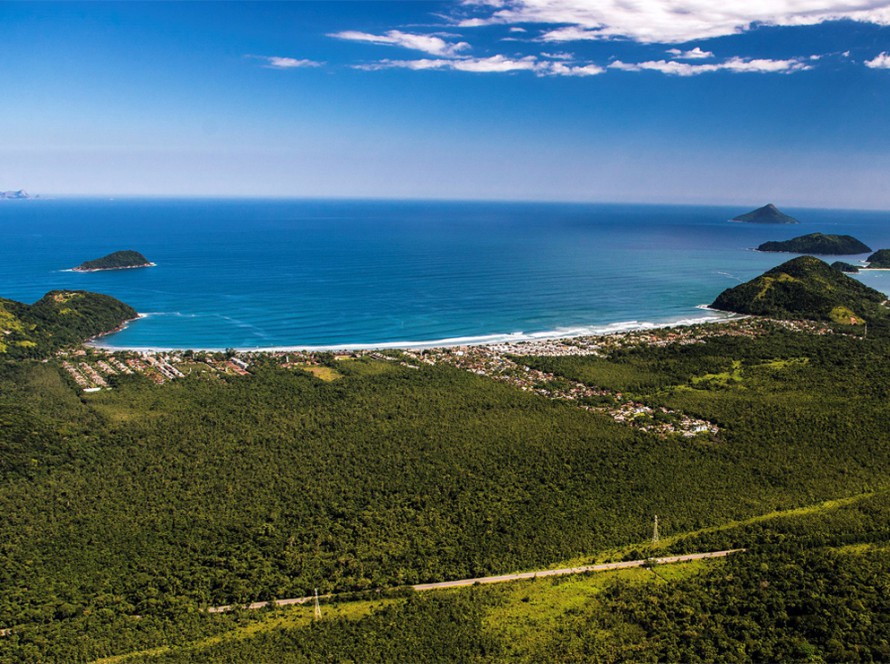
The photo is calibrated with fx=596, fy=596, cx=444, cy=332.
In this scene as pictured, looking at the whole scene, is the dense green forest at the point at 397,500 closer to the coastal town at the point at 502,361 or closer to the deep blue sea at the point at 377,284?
the coastal town at the point at 502,361

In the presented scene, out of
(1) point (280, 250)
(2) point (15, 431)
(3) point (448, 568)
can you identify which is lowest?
(3) point (448, 568)

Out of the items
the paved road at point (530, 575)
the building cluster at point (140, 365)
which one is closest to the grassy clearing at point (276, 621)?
the paved road at point (530, 575)

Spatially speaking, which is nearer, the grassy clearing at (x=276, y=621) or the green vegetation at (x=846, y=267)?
the grassy clearing at (x=276, y=621)

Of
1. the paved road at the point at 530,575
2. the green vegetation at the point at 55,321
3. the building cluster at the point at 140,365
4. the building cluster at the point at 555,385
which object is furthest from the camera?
the green vegetation at the point at 55,321

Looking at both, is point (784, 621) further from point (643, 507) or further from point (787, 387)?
point (787, 387)

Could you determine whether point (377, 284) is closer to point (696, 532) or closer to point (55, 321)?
point (55, 321)

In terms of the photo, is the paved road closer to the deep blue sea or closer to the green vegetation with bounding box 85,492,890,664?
the green vegetation with bounding box 85,492,890,664

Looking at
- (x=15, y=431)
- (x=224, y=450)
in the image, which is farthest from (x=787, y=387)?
(x=15, y=431)
